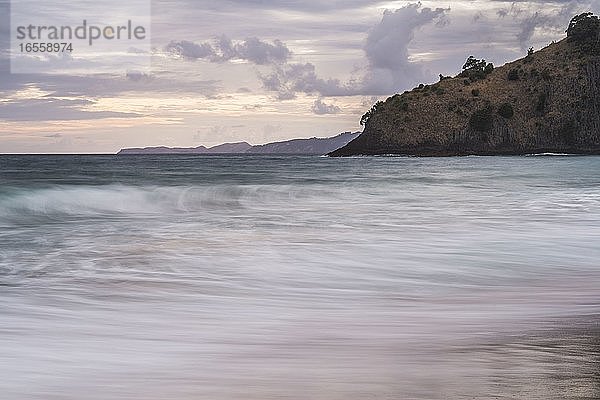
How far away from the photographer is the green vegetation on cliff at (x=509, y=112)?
103m

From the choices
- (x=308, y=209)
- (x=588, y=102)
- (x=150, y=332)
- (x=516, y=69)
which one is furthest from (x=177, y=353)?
(x=516, y=69)

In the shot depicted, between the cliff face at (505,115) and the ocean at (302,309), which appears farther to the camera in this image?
the cliff face at (505,115)

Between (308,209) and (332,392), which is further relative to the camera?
(308,209)

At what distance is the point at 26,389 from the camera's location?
4.37 meters

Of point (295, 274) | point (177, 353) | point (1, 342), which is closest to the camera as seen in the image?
point (177, 353)

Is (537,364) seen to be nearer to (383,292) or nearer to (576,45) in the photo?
(383,292)

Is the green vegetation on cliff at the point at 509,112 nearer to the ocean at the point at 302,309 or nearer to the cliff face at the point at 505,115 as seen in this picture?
the cliff face at the point at 505,115

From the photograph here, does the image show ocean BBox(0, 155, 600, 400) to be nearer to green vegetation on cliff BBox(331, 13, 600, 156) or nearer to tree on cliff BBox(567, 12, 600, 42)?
green vegetation on cliff BBox(331, 13, 600, 156)

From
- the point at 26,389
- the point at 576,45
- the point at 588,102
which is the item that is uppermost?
the point at 576,45

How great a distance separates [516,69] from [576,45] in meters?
9.05

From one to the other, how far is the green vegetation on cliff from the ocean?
90.6 meters

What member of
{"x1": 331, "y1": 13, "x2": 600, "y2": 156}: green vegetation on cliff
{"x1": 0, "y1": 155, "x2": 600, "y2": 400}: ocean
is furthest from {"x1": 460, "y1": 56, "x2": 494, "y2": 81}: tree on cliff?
{"x1": 0, "y1": 155, "x2": 600, "y2": 400}: ocean

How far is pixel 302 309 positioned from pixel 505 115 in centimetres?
10270

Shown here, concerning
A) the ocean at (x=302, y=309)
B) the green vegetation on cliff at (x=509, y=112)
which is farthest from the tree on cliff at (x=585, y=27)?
the ocean at (x=302, y=309)
